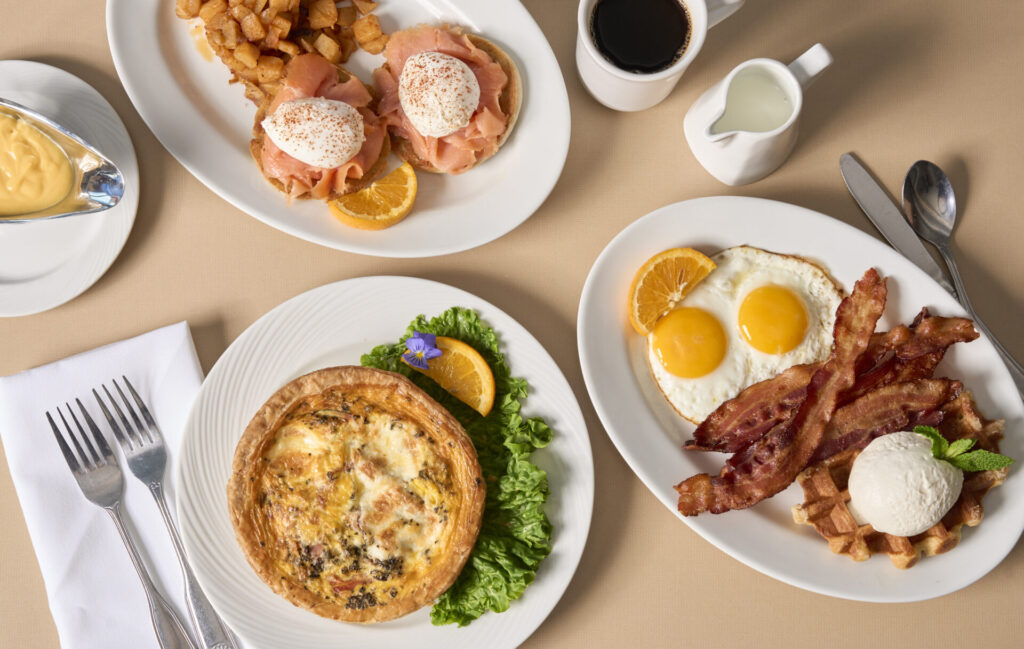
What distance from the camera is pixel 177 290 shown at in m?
2.39

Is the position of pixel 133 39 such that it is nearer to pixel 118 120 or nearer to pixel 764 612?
pixel 118 120

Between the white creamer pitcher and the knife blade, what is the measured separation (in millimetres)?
217

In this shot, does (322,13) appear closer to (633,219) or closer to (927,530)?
(633,219)

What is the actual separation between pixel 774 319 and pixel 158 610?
6.57 feet

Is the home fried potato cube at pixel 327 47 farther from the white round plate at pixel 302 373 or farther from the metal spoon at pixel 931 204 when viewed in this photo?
the metal spoon at pixel 931 204

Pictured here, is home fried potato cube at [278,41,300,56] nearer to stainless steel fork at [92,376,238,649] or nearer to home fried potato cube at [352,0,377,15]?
home fried potato cube at [352,0,377,15]

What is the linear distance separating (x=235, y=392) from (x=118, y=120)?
0.93 metres

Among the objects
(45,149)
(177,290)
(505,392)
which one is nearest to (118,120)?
(45,149)

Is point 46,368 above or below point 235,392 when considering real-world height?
above

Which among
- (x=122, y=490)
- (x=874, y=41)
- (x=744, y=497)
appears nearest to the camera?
(x=744, y=497)

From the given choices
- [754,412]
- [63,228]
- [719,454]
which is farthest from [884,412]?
[63,228]

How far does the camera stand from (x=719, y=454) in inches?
91.0

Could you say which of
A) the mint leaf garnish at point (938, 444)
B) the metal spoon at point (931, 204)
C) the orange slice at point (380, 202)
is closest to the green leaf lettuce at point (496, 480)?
the orange slice at point (380, 202)

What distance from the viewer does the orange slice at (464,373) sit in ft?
7.23
